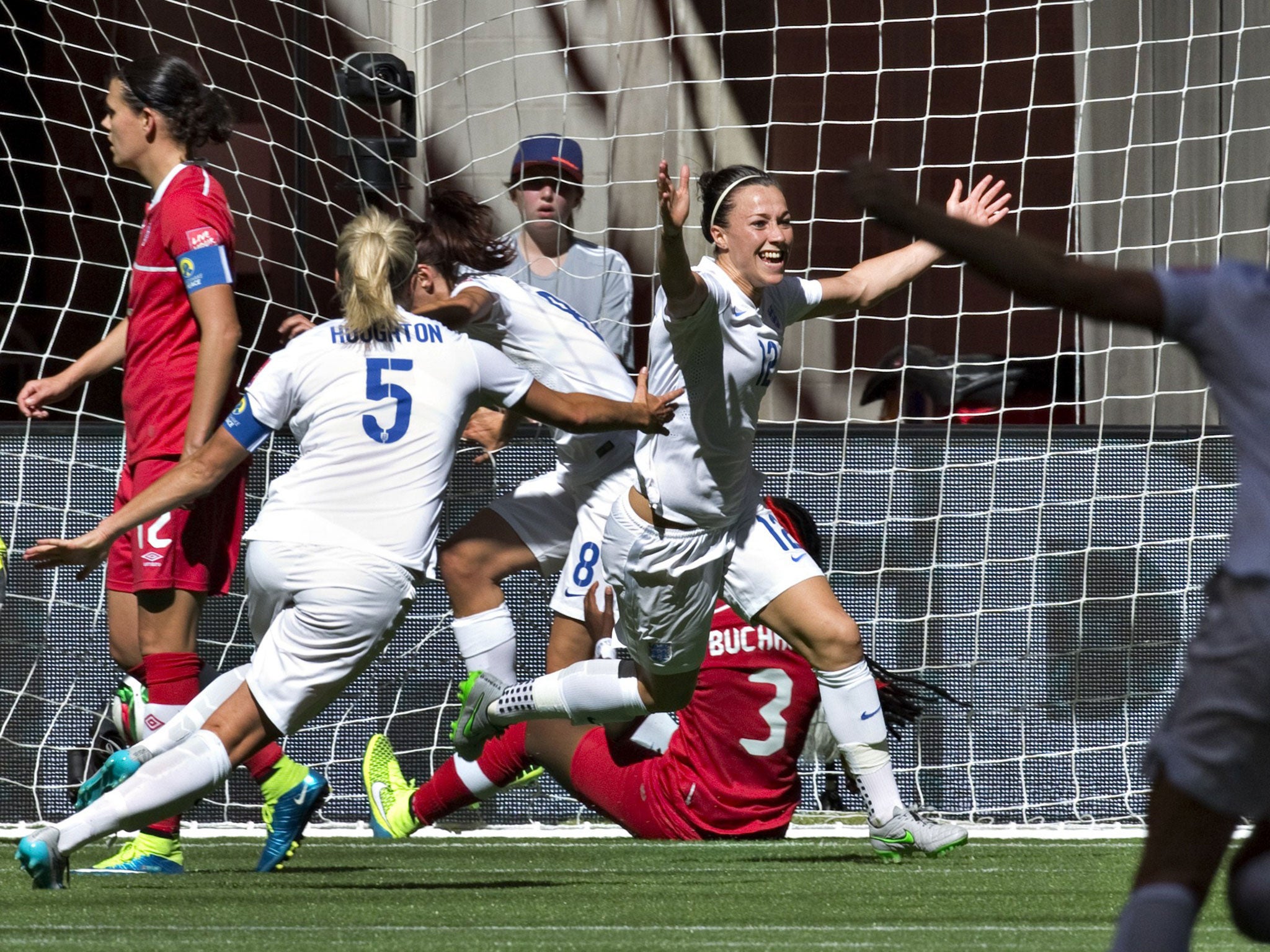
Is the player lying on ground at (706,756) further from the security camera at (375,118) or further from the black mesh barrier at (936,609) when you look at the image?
the security camera at (375,118)

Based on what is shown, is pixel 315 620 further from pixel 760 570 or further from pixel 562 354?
pixel 562 354

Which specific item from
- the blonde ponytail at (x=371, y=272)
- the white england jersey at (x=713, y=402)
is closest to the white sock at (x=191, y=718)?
the blonde ponytail at (x=371, y=272)

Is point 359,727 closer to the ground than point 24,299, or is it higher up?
closer to the ground

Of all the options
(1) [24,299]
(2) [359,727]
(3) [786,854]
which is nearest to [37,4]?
(1) [24,299]

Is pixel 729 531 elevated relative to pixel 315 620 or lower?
elevated

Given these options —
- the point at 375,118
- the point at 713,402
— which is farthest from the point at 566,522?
the point at 375,118

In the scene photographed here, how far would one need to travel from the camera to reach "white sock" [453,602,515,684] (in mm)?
6152

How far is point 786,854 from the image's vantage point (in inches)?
216

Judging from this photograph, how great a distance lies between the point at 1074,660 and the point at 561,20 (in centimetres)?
370

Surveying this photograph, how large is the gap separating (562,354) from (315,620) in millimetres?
2117

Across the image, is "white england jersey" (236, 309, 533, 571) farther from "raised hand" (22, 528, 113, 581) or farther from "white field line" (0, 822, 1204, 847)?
"white field line" (0, 822, 1204, 847)

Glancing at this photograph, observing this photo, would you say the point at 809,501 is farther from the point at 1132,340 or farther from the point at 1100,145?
the point at 1100,145

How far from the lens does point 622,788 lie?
587cm

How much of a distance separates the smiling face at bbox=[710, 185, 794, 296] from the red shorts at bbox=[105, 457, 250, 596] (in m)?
1.47
